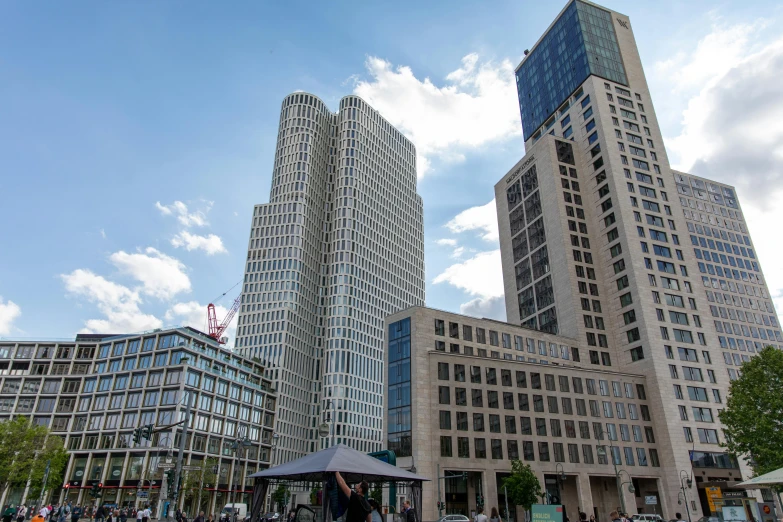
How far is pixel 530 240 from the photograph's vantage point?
9519cm

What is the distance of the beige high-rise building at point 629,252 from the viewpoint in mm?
74331

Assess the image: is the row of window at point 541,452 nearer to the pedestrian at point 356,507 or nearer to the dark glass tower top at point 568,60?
the pedestrian at point 356,507

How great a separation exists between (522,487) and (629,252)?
44.4 meters

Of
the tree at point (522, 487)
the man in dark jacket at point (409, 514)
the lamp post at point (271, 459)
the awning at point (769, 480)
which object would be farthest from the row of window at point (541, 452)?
the lamp post at point (271, 459)

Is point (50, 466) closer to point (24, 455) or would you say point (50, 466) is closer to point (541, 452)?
point (24, 455)

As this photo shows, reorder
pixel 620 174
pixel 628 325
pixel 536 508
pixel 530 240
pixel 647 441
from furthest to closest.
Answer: pixel 530 240 → pixel 620 174 → pixel 628 325 → pixel 647 441 → pixel 536 508

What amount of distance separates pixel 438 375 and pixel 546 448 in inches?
687

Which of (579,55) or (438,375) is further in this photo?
(579,55)

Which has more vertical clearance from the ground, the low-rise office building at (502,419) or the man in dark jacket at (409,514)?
the low-rise office building at (502,419)

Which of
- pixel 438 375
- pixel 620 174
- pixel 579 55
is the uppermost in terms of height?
pixel 579 55

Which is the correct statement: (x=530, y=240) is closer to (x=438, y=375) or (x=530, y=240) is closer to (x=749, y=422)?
(x=438, y=375)

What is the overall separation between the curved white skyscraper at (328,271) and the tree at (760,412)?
9829 centimetres

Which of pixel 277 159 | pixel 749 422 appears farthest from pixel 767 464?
pixel 277 159

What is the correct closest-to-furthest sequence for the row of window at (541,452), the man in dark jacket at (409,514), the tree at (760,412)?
the man in dark jacket at (409,514) → the tree at (760,412) → the row of window at (541,452)
